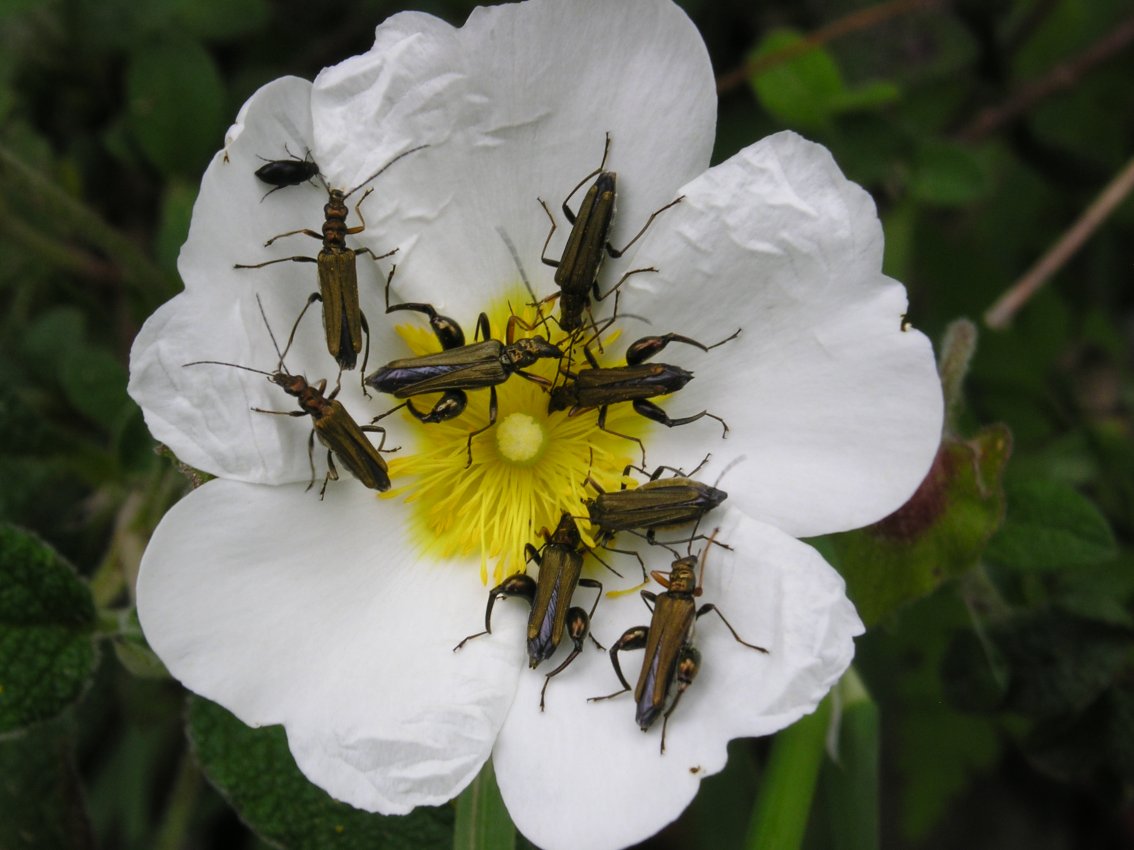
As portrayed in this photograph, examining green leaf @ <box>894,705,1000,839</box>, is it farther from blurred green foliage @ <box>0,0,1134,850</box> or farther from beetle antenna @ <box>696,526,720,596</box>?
beetle antenna @ <box>696,526,720,596</box>

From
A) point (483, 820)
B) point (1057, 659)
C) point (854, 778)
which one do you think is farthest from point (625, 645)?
point (1057, 659)

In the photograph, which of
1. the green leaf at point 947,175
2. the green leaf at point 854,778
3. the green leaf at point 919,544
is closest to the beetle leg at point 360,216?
the green leaf at point 919,544

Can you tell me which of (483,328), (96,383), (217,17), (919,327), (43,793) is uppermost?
(217,17)

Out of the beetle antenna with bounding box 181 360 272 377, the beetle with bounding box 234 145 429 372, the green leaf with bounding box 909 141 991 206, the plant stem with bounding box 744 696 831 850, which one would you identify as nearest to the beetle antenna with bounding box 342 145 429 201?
the beetle with bounding box 234 145 429 372

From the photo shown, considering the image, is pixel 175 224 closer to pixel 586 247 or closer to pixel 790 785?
pixel 586 247

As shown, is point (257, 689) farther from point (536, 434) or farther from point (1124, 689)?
point (1124, 689)

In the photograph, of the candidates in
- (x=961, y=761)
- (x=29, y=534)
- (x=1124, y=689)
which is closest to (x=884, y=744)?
(x=961, y=761)

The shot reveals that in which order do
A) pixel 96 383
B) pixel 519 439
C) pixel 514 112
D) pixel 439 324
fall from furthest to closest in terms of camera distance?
pixel 96 383, pixel 519 439, pixel 439 324, pixel 514 112

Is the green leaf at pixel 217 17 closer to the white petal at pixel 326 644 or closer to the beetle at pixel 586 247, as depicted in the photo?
the beetle at pixel 586 247
